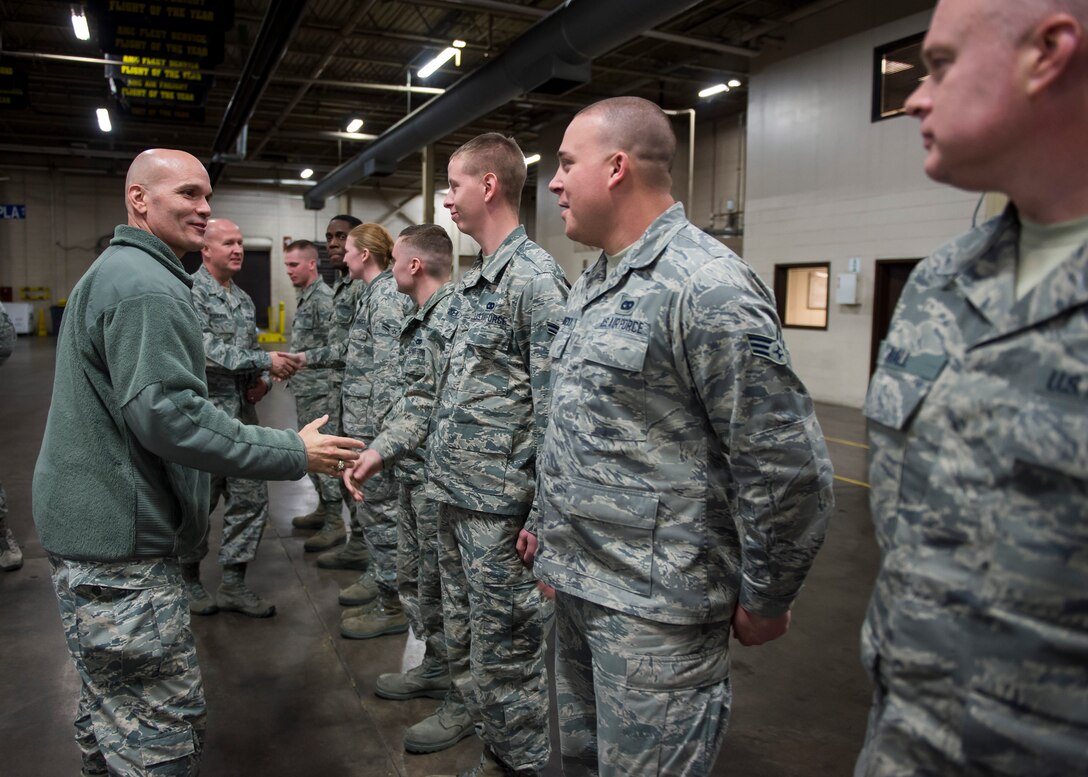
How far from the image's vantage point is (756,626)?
1.48 meters

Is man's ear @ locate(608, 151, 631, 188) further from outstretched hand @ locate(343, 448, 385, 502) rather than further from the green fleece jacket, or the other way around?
outstretched hand @ locate(343, 448, 385, 502)

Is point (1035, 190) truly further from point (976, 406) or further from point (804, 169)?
point (804, 169)

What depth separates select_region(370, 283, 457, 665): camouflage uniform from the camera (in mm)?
2578

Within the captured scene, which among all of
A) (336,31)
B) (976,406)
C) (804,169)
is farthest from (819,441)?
(336,31)

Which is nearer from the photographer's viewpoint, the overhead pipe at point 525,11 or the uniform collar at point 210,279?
the uniform collar at point 210,279

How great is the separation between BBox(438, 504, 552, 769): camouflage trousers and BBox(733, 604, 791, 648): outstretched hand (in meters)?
0.85

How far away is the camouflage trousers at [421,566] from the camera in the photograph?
273 centimetres

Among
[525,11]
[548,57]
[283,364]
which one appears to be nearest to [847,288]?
[548,57]

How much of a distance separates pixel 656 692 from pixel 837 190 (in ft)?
31.8

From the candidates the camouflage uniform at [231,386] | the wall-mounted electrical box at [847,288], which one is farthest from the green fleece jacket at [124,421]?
the wall-mounted electrical box at [847,288]

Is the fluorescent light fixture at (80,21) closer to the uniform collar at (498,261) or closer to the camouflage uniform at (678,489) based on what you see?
the uniform collar at (498,261)

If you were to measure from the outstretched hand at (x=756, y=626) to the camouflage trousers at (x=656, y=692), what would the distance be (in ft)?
0.14

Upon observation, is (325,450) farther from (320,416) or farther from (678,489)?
(320,416)

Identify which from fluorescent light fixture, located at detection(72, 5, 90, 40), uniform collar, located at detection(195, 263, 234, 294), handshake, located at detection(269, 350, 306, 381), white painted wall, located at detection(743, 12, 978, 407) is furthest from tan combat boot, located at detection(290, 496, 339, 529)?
white painted wall, located at detection(743, 12, 978, 407)
